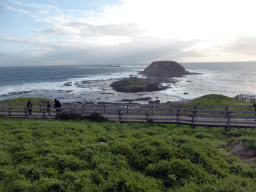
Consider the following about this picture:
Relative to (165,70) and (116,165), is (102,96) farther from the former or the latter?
(165,70)

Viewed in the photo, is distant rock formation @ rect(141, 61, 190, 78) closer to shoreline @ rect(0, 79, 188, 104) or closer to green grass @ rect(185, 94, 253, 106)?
shoreline @ rect(0, 79, 188, 104)

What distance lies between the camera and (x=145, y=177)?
581 cm

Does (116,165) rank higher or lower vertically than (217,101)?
lower

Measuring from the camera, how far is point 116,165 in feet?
21.5

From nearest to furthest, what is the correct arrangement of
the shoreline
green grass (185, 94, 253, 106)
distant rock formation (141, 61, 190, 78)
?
1. green grass (185, 94, 253, 106)
2. the shoreline
3. distant rock formation (141, 61, 190, 78)

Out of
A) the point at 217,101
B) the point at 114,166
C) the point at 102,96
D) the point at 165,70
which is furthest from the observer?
the point at 165,70

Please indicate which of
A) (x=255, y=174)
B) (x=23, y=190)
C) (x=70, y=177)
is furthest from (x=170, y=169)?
(x=23, y=190)

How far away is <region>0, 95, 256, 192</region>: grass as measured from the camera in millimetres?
5301

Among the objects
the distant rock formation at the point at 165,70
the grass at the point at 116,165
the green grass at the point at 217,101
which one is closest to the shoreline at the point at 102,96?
the green grass at the point at 217,101

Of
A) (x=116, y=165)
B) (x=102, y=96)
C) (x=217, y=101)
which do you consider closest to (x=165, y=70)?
(x=102, y=96)

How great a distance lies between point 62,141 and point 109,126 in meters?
4.32

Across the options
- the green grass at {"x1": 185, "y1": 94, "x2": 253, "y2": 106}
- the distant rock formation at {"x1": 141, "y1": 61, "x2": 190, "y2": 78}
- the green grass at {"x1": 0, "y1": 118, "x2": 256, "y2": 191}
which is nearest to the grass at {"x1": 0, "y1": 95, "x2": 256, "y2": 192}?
the green grass at {"x1": 0, "y1": 118, "x2": 256, "y2": 191}

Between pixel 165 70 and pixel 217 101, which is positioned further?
pixel 165 70

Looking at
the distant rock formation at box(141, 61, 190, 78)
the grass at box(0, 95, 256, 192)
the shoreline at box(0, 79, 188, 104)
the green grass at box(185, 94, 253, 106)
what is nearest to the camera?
the grass at box(0, 95, 256, 192)
